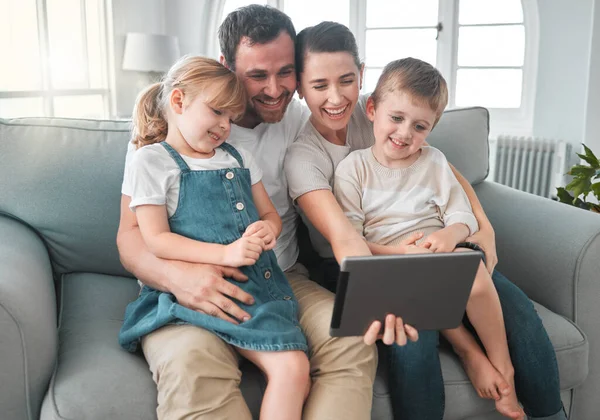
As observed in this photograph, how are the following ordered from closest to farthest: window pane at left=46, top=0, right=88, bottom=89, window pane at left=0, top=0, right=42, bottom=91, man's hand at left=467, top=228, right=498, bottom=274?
man's hand at left=467, top=228, right=498, bottom=274 < window pane at left=0, top=0, right=42, bottom=91 < window pane at left=46, top=0, right=88, bottom=89

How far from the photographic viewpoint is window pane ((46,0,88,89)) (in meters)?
4.02

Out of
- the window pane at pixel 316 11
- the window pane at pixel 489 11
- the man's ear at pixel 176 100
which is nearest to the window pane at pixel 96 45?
the window pane at pixel 316 11

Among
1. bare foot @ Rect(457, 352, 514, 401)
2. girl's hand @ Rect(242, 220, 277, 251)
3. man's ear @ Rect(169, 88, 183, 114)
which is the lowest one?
bare foot @ Rect(457, 352, 514, 401)

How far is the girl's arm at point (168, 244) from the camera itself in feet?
4.40

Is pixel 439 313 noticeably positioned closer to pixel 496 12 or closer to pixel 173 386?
pixel 173 386

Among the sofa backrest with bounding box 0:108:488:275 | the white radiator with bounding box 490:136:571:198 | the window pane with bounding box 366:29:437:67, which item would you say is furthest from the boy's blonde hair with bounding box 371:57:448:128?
the window pane with bounding box 366:29:437:67

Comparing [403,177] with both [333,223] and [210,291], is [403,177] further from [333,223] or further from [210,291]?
[210,291]

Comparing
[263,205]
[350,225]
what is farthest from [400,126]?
[263,205]

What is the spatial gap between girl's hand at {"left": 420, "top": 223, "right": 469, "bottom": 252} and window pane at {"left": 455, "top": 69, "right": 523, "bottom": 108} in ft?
10.9

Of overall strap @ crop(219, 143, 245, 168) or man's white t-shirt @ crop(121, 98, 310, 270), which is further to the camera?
man's white t-shirt @ crop(121, 98, 310, 270)

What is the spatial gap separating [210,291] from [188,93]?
0.46 m

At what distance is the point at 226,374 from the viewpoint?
1.20m

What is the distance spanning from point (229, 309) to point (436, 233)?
53 cm

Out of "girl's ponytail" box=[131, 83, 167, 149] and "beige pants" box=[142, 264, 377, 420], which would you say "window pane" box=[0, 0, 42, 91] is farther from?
"beige pants" box=[142, 264, 377, 420]
